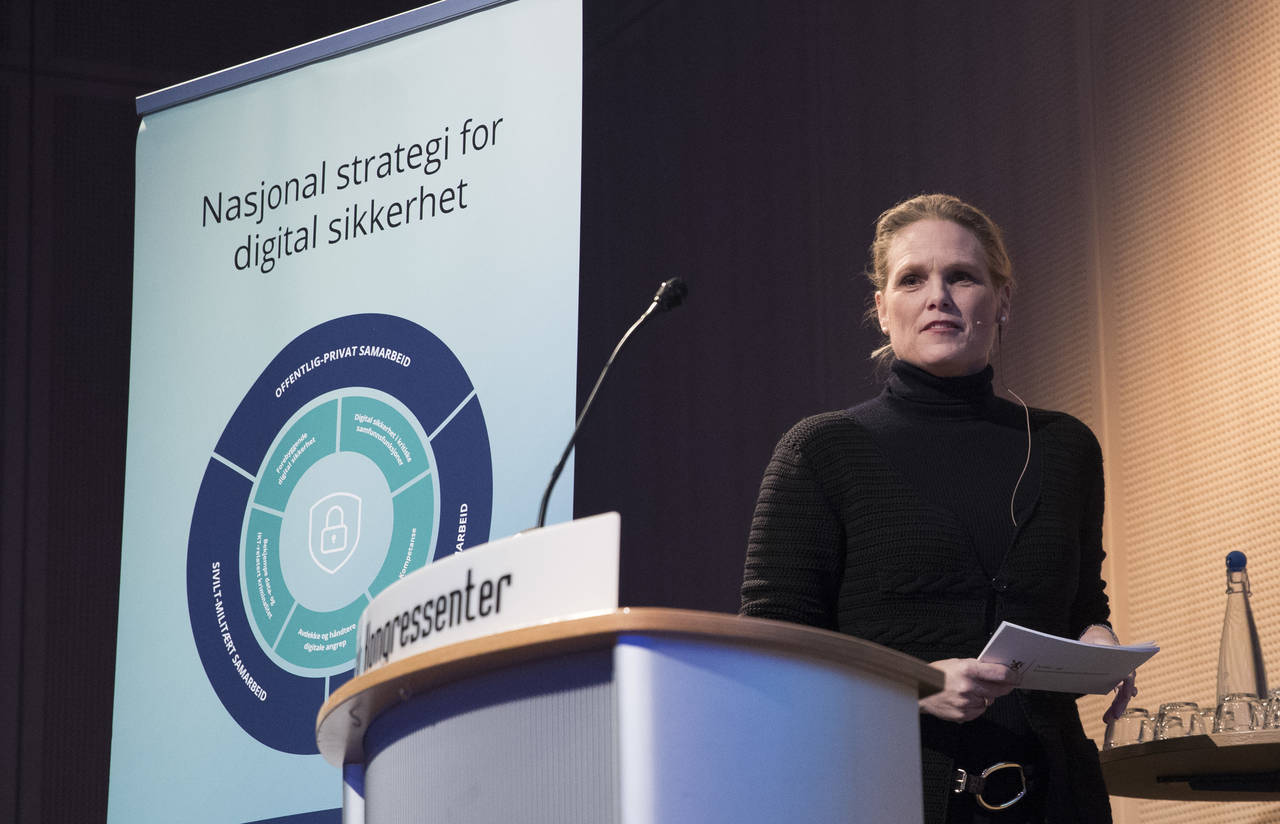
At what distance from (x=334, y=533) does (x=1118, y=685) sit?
5.06 feet

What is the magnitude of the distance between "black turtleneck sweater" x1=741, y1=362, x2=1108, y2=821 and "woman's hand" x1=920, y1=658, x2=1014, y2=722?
0.31ft

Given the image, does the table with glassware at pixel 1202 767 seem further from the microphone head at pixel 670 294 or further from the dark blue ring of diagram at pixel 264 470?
the dark blue ring of diagram at pixel 264 470

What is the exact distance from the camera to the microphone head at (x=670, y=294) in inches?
80.4

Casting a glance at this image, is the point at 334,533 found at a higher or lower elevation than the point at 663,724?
higher

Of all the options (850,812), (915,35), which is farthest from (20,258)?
(850,812)

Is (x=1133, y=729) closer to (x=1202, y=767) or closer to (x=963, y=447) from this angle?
(x=1202, y=767)

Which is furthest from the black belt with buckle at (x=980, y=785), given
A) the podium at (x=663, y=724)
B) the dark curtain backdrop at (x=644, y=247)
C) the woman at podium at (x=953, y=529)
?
the dark curtain backdrop at (x=644, y=247)

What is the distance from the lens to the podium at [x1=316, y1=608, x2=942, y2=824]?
1.16 m

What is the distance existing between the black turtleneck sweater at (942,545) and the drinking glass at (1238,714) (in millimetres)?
331

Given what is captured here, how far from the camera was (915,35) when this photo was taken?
12.8ft

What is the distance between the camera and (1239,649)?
2.45 m

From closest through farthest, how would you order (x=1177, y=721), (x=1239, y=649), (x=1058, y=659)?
(x=1058, y=659) < (x=1177, y=721) < (x=1239, y=649)

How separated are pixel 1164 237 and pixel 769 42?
152cm

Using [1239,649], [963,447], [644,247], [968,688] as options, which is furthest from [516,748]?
[644,247]
